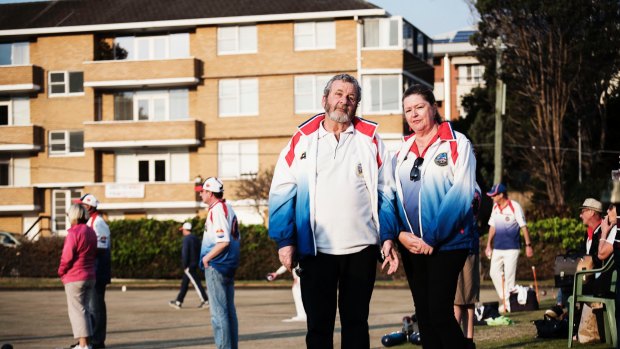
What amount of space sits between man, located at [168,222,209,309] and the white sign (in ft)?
111

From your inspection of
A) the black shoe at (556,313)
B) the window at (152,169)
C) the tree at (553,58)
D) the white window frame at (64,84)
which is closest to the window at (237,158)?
the window at (152,169)

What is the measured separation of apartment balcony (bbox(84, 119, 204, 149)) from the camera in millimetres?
58844

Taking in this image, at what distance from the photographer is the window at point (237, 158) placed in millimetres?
58625

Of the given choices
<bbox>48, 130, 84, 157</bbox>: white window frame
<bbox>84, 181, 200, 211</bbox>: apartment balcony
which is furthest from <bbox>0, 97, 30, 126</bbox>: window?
<bbox>84, 181, 200, 211</bbox>: apartment balcony

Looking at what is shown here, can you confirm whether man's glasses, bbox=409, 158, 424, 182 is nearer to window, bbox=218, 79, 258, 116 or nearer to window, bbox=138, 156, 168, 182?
window, bbox=218, 79, 258, 116

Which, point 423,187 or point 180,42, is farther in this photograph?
point 180,42

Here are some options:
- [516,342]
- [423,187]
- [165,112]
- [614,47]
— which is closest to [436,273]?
[423,187]

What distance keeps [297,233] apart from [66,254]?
6.66 metres

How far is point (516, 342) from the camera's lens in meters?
12.6

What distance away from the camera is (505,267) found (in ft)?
61.6

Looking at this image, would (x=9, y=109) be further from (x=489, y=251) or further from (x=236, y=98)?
(x=489, y=251)

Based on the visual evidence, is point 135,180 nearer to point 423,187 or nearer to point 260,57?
point 260,57

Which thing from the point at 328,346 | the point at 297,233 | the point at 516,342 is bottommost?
the point at 516,342

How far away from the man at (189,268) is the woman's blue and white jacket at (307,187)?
17046mm
